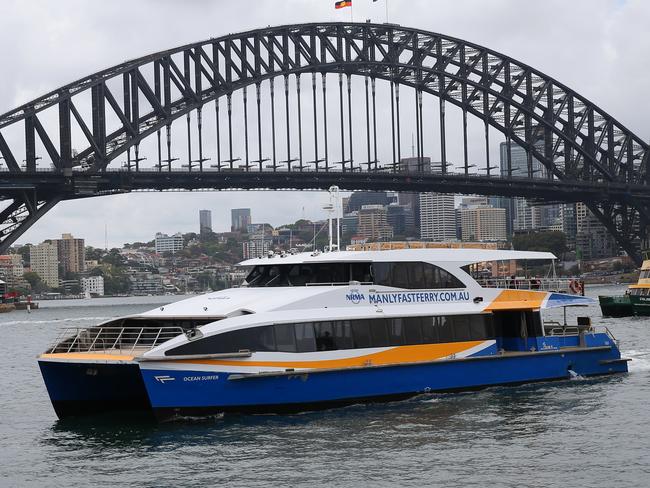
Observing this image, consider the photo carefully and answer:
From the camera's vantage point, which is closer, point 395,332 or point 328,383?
point 328,383

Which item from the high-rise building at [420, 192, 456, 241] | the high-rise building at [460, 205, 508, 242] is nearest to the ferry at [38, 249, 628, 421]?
the high-rise building at [420, 192, 456, 241]

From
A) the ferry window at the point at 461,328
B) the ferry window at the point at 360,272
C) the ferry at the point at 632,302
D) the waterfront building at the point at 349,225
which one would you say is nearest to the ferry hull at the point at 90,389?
the ferry window at the point at 360,272

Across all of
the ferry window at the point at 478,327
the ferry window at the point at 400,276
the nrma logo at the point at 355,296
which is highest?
the ferry window at the point at 400,276

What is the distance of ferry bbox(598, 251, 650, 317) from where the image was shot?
2467 inches

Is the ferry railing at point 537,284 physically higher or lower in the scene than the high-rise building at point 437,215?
lower

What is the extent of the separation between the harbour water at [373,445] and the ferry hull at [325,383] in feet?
0.88

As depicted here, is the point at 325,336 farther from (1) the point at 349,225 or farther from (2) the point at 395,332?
(1) the point at 349,225

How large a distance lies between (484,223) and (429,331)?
5731 inches

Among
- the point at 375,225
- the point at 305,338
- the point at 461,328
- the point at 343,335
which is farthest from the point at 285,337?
the point at 375,225

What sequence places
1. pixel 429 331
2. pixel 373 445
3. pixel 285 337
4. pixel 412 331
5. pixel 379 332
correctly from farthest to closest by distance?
1. pixel 429 331
2. pixel 412 331
3. pixel 379 332
4. pixel 285 337
5. pixel 373 445

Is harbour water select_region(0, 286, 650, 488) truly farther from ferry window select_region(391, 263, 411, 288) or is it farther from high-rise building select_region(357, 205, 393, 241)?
high-rise building select_region(357, 205, 393, 241)

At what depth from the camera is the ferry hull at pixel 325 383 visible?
79.9 ft

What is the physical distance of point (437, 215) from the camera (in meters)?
113

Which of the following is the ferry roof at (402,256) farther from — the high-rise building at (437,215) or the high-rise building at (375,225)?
the high-rise building at (437,215)
